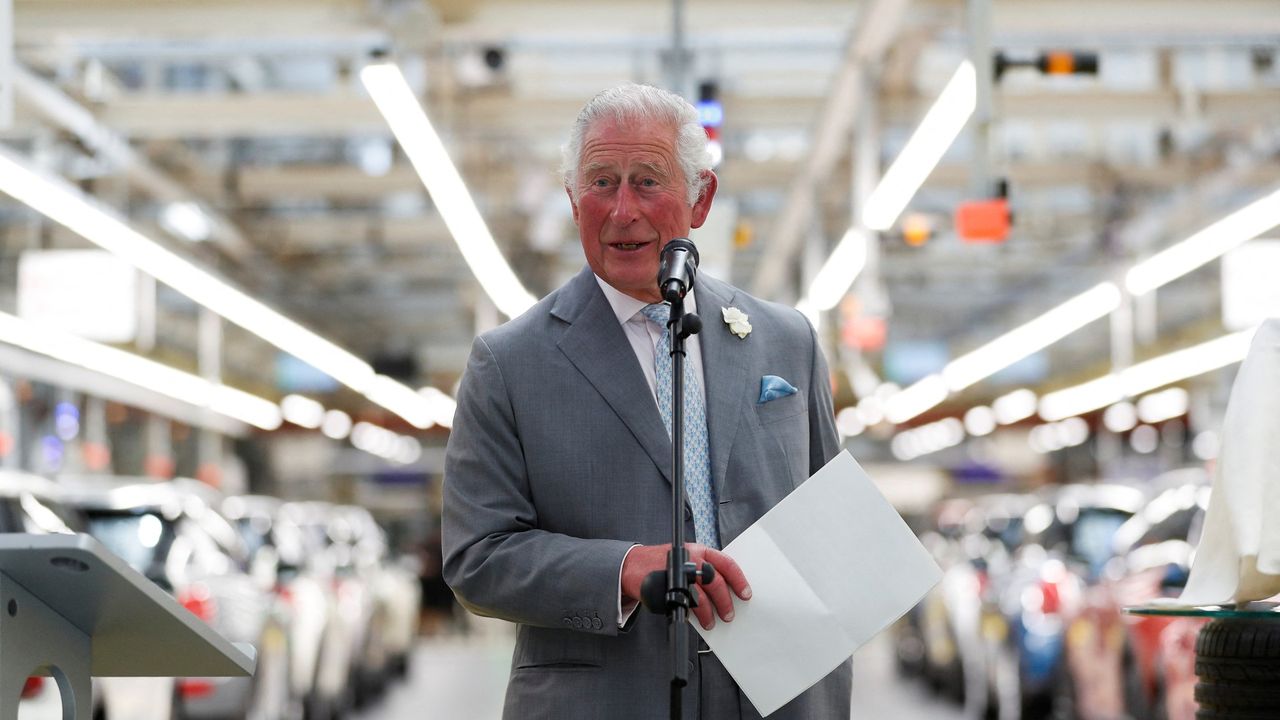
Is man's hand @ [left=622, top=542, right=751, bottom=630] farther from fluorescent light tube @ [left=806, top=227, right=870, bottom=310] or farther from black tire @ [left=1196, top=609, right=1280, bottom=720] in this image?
fluorescent light tube @ [left=806, top=227, right=870, bottom=310]

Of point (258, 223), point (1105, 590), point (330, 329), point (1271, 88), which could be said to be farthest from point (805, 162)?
point (330, 329)

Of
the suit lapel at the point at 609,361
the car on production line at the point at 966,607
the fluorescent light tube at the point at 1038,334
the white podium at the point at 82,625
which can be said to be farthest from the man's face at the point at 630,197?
the fluorescent light tube at the point at 1038,334

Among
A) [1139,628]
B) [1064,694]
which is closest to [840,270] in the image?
[1064,694]

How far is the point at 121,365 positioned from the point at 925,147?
9866 mm

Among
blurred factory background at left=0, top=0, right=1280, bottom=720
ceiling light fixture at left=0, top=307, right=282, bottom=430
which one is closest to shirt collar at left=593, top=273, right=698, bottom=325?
blurred factory background at left=0, top=0, right=1280, bottom=720

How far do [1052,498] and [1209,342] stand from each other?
10.3ft

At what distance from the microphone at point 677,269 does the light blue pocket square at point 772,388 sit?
31 cm

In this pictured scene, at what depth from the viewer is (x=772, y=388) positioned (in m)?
3.11

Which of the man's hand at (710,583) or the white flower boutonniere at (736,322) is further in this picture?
the white flower boutonniere at (736,322)

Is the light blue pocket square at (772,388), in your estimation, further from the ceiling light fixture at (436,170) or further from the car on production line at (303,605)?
the car on production line at (303,605)

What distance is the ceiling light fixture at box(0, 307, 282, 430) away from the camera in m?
14.3

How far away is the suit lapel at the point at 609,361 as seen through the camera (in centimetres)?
300

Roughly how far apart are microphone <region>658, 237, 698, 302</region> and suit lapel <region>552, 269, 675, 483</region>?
0.81ft

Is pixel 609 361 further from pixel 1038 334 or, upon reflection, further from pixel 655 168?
pixel 1038 334
